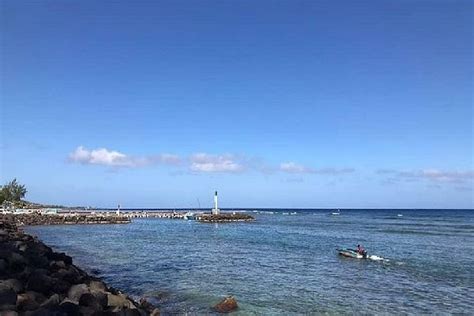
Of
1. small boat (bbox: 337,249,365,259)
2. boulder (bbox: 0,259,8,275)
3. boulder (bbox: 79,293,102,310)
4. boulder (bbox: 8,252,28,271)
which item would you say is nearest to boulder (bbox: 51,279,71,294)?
boulder (bbox: 79,293,102,310)

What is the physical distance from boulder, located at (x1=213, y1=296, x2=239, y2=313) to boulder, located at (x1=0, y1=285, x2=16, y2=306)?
8.47m

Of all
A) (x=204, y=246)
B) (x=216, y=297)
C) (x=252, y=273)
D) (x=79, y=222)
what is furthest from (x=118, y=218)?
(x=216, y=297)

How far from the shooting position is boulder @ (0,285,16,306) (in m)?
9.45

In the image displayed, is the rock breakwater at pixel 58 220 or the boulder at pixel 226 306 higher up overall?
the rock breakwater at pixel 58 220

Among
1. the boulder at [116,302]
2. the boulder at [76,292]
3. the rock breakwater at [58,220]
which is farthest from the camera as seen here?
the rock breakwater at [58,220]

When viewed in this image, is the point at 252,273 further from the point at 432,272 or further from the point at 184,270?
the point at 432,272

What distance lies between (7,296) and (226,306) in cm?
892

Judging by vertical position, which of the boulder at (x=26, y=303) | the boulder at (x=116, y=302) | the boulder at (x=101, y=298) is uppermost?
the boulder at (x=26, y=303)

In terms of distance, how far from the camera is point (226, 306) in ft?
55.8

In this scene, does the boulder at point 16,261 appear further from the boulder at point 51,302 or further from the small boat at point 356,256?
the small boat at point 356,256

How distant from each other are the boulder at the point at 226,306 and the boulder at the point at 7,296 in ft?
27.8

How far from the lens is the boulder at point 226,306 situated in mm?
16844

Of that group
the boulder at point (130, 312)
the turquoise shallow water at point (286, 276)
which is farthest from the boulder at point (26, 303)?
the turquoise shallow water at point (286, 276)

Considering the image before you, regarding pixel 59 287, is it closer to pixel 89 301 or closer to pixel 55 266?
pixel 89 301
